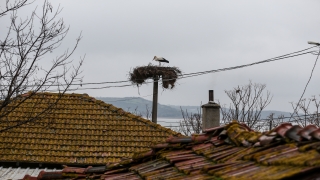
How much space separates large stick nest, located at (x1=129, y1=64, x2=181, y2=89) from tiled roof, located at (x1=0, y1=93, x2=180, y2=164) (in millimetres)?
3523

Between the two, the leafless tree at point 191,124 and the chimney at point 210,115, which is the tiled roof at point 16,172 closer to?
the chimney at point 210,115

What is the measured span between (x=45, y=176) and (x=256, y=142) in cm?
262

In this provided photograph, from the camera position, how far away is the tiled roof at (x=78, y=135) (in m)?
11.7

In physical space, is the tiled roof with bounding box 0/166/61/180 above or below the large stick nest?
below

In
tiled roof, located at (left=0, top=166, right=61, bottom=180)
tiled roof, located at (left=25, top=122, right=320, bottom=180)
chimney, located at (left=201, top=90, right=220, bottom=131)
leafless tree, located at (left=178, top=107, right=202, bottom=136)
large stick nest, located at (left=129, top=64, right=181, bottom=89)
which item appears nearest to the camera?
tiled roof, located at (left=25, top=122, right=320, bottom=180)

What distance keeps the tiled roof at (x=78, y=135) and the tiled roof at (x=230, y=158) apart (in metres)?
6.78

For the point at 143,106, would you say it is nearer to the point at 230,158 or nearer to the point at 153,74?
the point at 153,74

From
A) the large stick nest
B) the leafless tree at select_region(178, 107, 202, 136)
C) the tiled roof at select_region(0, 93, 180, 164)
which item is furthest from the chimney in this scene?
the leafless tree at select_region(178, 107, 202, 136)

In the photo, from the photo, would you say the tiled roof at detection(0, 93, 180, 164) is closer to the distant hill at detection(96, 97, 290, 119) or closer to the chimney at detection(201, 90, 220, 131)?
the chimney at detection(201, 90, 220, 131)

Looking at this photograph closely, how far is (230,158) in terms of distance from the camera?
341 cm

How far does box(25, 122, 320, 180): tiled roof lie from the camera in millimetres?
2472

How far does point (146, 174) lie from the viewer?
396 centimetres

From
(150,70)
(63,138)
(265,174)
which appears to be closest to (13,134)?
(63,138)

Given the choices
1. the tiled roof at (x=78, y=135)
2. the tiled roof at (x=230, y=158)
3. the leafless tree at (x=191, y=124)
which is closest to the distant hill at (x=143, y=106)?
the leafless tree at (x=191, y=124)
